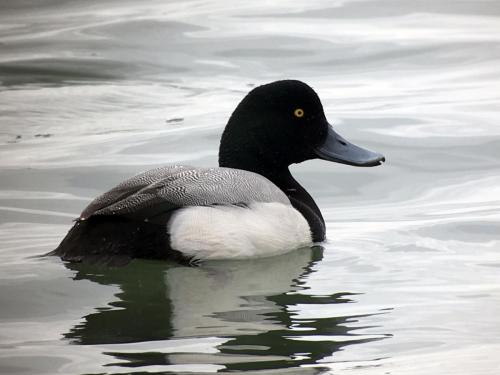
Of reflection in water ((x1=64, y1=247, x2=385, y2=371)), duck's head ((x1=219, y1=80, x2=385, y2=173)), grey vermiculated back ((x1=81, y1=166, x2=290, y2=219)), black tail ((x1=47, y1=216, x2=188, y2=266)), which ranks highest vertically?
duck's head ((x1=219, y1=80, x2=385, y2=173))

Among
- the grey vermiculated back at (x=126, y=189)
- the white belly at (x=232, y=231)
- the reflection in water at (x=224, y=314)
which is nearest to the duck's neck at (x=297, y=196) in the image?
the reflection in water at (x=224, y=314)

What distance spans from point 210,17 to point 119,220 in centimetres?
980

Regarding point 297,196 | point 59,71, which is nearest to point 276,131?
point 297,196

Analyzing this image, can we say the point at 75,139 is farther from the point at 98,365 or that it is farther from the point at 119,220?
the point at 98,365

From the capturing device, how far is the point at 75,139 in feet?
36.9

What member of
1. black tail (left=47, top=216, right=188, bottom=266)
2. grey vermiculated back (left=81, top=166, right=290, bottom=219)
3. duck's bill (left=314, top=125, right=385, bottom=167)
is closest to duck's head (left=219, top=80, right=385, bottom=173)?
duck's bill (left=314, top=125, right=385, bottom=167)

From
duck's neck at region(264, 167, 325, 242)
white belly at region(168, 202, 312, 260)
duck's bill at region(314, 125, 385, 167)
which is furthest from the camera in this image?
duck's bill at region(314, 125, 385, 167)

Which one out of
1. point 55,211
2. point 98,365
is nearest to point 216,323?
point 98,365

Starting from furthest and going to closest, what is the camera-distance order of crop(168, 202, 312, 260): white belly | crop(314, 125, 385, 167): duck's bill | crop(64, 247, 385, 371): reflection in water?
1. crop(314, 125, 385, 167): duck's bill
2. crop(168, 202, 312, 260): white belly
3. crop(64, 247, 385, 371): reflection in water

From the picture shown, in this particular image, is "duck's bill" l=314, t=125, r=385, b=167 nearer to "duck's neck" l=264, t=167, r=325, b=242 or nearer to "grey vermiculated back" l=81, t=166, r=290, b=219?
"duck's neck" l=264, t=167, r=325, b=242

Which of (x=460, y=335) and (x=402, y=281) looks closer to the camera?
(x=460, y=335)

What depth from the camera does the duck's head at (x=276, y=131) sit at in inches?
328

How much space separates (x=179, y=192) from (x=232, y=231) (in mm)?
384

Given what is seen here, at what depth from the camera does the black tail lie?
282 inches
